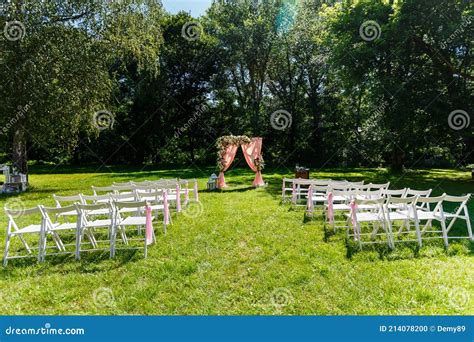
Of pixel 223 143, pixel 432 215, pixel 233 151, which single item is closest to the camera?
pixel 432 215

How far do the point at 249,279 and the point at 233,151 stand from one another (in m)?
10.1

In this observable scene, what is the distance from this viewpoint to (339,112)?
27.3m

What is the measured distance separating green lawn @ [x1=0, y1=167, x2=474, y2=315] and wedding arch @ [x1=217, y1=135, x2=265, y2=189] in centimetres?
743

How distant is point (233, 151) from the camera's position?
14.6 metres

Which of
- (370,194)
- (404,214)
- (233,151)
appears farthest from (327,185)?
(233,151)

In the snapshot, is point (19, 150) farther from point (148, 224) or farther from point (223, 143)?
point (148, 224)

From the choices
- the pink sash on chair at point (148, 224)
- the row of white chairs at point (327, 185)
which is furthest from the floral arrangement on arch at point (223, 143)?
the pink sash on chair at point (148, 224)

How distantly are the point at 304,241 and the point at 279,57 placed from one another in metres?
23.0

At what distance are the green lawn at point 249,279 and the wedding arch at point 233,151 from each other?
24.4 ft

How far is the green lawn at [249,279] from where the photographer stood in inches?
158

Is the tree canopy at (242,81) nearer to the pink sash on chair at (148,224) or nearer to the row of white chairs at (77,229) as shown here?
the row of white chairs at (77,229)

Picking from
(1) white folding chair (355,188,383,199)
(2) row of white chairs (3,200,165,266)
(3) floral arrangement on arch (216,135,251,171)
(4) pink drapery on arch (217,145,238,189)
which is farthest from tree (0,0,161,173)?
(1) white folding chair (355,188,383,199)

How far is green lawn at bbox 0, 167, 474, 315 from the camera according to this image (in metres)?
4.00
